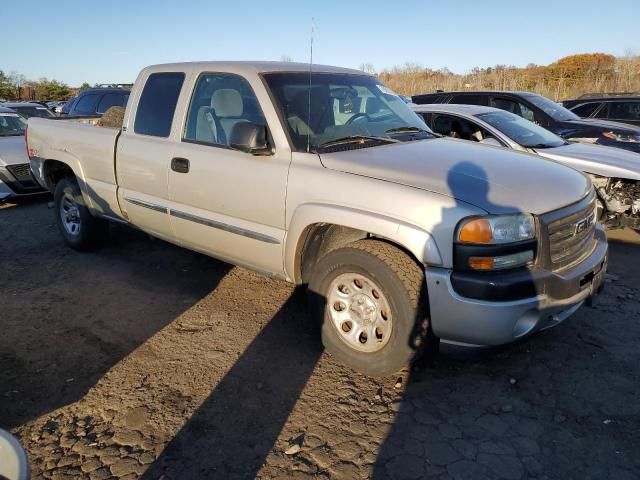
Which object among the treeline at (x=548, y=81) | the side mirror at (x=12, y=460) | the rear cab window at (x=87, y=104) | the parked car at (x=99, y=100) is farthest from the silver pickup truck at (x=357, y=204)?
the treeline at (x=548, y=81)

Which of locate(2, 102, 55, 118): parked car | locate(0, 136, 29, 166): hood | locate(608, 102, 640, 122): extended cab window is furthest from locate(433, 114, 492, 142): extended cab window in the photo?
locate(2, 102, 55, 118): parked car

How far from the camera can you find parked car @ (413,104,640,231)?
6.01m

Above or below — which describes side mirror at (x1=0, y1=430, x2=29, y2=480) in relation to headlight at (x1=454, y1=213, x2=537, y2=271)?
below

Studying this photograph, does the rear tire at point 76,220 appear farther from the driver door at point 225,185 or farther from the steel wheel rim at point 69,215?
the driver door at point 225,185

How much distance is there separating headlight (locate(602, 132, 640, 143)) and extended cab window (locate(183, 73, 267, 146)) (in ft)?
20.4

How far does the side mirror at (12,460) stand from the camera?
1.59 m

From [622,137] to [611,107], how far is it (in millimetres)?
3990

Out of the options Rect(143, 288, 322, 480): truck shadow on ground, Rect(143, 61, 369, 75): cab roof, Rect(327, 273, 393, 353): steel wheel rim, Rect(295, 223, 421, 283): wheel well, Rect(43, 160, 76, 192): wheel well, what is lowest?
Rect(143, 288, 322, 480): truck shadow on ground

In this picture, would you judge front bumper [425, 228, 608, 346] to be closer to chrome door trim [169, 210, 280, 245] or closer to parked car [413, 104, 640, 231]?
chrome door trim [169, 210, 280, 245]

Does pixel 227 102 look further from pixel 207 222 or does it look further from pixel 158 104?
pixel 207 222

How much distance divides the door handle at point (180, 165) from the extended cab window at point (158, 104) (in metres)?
0.31

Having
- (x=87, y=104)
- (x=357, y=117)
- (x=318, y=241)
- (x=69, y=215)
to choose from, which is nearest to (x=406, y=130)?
(x=357, y=117)

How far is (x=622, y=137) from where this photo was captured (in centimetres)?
780

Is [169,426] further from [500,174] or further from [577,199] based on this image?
[577,199]
